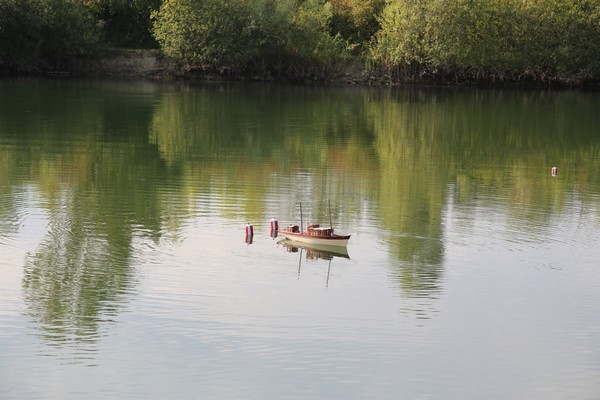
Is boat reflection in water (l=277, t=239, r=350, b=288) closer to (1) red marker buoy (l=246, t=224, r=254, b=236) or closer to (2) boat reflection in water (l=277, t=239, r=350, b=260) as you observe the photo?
(2) boat reflection in water (l=277, t=239, r=350, b=260)

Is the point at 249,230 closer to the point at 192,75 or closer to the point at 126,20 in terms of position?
the point at 192,75

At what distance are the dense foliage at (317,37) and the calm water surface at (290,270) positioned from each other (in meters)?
31.6

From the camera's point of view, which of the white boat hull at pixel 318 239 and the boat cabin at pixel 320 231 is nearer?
the white boat hull at pixel 318 239

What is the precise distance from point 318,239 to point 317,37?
5369cm

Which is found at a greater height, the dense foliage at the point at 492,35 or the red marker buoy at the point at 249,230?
the dense foliage at the point at 492,35

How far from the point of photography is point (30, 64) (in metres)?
71.2

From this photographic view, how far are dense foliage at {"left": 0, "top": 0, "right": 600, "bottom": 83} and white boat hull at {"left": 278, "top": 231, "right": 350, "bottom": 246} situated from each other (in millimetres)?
50421

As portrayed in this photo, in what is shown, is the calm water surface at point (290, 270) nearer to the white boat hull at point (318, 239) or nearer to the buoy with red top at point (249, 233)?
the buoy with red top at point (249, 233)

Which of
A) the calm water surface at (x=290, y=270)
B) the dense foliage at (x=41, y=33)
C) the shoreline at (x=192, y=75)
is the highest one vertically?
the dense foliage at (x=41, y=33)

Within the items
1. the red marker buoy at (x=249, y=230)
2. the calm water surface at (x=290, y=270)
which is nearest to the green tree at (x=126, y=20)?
the calm water surface at (x=290, y=270)

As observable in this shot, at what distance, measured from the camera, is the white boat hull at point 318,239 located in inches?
865

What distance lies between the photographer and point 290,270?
821 inches

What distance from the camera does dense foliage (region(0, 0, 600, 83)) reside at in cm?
7119

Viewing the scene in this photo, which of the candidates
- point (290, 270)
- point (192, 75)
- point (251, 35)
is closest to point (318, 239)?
point (290, 270)
